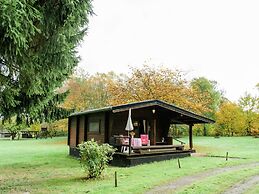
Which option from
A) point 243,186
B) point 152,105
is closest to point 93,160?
point 243,186

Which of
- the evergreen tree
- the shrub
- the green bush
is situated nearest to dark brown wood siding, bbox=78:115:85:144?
the green bush

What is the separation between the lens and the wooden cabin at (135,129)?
13969 mm

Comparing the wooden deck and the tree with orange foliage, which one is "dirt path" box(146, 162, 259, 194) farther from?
the tree with orange foliage

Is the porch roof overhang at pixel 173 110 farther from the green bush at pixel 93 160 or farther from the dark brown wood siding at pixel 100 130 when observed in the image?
the green bush at pixel 93 160

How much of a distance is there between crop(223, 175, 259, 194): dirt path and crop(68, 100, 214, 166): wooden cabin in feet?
18.6

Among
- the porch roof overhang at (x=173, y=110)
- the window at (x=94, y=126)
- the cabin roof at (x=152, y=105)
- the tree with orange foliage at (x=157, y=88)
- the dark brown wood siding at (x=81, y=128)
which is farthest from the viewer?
the tree with orange foliage at (x=157, y=88)

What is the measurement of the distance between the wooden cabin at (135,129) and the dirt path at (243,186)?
567cm

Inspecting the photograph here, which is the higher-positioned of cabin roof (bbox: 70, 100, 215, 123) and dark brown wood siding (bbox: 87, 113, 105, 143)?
cabin roof (bbox: 70, 100, 215, 123)

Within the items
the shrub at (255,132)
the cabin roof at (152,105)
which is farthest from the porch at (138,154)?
the shrub at (255,132)

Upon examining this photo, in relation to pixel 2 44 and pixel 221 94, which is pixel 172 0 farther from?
pixel 221 94

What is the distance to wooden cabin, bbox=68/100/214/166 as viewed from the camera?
45.8 feet

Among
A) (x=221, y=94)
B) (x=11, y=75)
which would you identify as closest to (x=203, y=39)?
(x=11, y=75)

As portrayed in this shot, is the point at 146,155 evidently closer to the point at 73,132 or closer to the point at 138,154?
the point at 138,154

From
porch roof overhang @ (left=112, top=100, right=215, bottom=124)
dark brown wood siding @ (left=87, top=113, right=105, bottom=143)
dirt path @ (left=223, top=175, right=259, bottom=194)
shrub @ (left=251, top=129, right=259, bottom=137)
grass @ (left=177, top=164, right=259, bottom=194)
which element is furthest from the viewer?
shrub @ (left=251, top=129, right=259, bottom=137)
